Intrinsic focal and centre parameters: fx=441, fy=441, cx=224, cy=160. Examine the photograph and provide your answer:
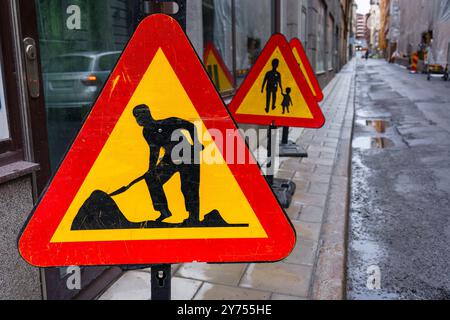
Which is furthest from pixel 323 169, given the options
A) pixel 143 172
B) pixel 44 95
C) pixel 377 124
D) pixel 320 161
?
pixel 377 124

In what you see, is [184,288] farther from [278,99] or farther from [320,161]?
[320,161]

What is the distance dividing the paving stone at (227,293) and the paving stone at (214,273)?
9cm

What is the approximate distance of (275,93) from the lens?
4.12 m

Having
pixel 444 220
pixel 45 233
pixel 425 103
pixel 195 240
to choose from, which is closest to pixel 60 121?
pixel 45 233

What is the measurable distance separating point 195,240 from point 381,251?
2.78m

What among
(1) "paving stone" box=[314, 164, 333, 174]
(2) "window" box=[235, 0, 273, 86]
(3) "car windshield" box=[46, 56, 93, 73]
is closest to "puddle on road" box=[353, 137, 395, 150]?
(1) "paving stone" box=[314, 164, 333, 174]

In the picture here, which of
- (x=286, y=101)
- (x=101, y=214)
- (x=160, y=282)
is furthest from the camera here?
(x=286, y=101)

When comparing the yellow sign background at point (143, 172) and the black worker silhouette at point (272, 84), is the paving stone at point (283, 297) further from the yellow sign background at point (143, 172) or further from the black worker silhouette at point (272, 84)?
the black worker silhouette at point (272, 84)

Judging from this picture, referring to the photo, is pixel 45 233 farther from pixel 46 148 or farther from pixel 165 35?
pixel 46 148

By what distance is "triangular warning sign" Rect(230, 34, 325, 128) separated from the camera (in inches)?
161

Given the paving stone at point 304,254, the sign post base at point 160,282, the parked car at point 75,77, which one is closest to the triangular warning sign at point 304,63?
the paving stone at point 304,254

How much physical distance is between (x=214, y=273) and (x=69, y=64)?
178cm

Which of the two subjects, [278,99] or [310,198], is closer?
[278,99]

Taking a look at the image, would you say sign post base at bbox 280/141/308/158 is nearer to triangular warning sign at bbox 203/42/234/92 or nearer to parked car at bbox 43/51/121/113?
triangular warning sign at bbox 203/42/234/92
